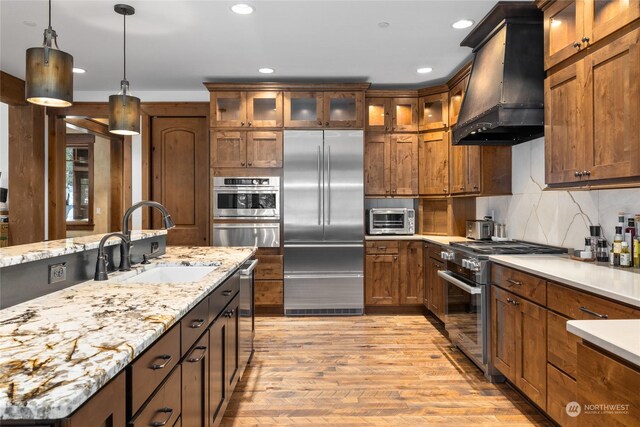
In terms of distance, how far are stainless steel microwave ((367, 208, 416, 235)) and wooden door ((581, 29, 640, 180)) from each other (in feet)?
8.96

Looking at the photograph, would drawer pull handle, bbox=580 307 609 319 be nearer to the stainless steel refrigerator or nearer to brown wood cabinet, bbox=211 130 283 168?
the stainless steel refrigerator

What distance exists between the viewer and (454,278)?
3434mm

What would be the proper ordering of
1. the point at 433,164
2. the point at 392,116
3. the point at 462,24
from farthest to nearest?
the point at 392,116, the point at 433,164, the point at 462,24

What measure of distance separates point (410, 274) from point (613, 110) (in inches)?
118

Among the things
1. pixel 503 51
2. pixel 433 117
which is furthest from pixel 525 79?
pixel 433 117

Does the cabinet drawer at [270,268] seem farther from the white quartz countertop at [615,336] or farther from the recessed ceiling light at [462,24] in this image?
the white quartz countertop at [615,336]

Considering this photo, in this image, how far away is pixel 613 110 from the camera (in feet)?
6.92

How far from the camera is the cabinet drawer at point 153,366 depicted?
1094 millimetres

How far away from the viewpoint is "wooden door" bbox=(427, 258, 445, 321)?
409 centimetres

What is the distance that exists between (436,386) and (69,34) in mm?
4180

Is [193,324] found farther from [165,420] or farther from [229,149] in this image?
[229,149]

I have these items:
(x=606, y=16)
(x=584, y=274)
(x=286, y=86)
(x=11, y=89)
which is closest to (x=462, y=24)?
(x=606, y=16)

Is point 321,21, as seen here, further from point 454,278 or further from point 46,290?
point 46,290

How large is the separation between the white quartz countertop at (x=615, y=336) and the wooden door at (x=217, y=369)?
1.52 m
